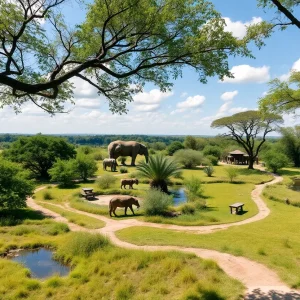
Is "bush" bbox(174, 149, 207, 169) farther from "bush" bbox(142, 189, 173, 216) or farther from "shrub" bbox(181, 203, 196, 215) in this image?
"bush" bbox(142, 189, 173, 216)

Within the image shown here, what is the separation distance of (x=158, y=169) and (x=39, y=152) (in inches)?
693

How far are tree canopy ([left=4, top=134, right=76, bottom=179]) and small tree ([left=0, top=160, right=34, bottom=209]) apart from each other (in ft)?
46.6

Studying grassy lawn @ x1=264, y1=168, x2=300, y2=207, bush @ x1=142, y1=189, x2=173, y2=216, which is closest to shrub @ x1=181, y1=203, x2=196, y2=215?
bush @ x1=142, y1=189, x2=173, y2=216

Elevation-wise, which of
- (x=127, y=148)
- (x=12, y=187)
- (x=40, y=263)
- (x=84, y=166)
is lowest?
(x=40, y=263)

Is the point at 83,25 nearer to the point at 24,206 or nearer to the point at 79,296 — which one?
the point at 79,296

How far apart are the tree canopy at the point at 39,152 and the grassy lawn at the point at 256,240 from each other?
2327cm

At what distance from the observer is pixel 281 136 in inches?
2424

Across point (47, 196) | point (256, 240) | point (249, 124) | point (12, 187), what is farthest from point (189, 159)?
point (256, 240)

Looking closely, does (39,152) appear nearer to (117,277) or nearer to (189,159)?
(189,159)

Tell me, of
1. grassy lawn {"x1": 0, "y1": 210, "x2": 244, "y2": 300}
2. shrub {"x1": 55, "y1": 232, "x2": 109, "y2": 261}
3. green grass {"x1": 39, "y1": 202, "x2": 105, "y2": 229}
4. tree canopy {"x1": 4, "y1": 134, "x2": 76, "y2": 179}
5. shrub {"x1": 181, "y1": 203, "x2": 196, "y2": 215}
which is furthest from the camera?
tree canopy {"x1": 4, "y1": 134, "x2": 76, "y2": 179}

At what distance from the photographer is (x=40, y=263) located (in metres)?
11.8

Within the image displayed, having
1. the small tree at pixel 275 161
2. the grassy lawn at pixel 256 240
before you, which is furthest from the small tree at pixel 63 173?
the small tree at pixel 275 161

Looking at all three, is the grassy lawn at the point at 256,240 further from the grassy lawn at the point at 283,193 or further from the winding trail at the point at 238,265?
the grassy lawn at the point at 283,193

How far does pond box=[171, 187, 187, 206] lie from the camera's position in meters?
24.6
